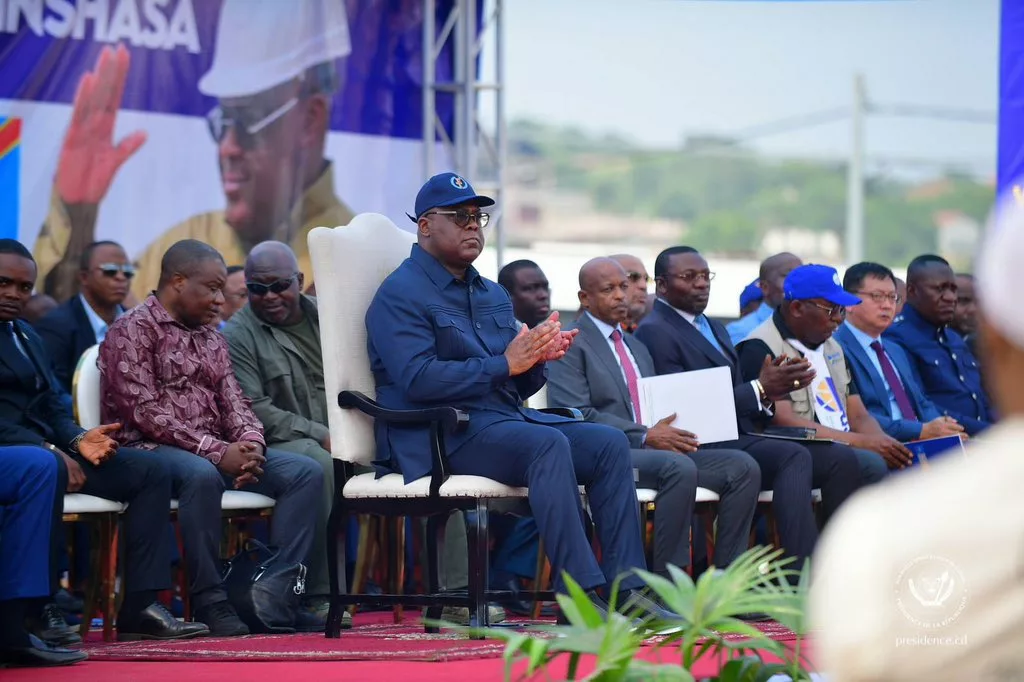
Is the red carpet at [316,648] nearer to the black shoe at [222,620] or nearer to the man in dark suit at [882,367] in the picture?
the black shoe at [222,620]

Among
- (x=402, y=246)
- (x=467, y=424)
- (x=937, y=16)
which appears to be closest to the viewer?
(x=467, y=424)

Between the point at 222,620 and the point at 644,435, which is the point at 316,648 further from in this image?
the point at 644,435

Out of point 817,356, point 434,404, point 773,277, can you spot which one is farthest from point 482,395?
point 773,277

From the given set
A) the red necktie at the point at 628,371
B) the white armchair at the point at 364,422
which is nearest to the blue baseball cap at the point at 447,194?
the white armchair at the point at 364,422

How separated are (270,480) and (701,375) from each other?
1.88m

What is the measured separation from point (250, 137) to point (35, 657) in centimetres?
470

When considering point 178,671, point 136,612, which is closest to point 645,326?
point 136,612

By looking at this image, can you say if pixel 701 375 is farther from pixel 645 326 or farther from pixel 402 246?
pixel 402 246

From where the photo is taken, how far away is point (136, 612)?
5570 mm

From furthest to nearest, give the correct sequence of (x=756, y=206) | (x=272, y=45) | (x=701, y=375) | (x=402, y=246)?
(x=756, y=206), (x=272, y=45), (x=701, y=375), (x=402, y=246)

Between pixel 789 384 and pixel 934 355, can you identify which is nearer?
pixel 789 384

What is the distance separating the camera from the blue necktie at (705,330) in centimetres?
709

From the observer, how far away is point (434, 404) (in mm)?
5441

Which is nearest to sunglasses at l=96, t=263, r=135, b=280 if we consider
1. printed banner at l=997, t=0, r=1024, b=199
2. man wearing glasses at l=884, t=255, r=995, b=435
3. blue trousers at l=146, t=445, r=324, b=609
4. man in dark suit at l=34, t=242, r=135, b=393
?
man in dark suit at l=34, t=242, r=135, b=393
